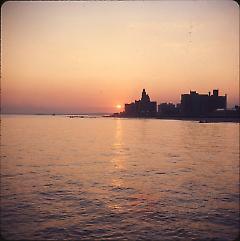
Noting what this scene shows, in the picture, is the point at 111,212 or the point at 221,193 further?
the point at 221,193

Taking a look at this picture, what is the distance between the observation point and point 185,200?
17281mm

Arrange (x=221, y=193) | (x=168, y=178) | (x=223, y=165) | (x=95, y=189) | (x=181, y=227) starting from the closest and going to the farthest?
(x=181, y=227)
(x=221, y=193)
(x=95, y=189)
(x=168, y=178)
(x=223, y=165)

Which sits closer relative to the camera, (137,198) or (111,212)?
(111,212)

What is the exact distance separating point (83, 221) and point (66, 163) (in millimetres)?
18567

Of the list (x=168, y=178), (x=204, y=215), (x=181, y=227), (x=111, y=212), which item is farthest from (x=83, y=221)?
(x=168, y=178)

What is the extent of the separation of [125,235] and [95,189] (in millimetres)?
7933

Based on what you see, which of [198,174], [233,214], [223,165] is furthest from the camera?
[223,165]

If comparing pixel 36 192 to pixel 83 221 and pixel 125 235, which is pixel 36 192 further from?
pixel 125 235

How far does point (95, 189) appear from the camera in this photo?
20.0m

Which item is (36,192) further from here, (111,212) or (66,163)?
(66,163)

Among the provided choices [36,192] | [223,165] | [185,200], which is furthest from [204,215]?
[223,165]

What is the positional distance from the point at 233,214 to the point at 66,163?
66.9 feet

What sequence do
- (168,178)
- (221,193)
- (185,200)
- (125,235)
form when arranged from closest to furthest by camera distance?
(125,235), (185,200), (221,193), (168,178)

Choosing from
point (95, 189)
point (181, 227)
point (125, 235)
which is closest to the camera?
point (125, 235)
